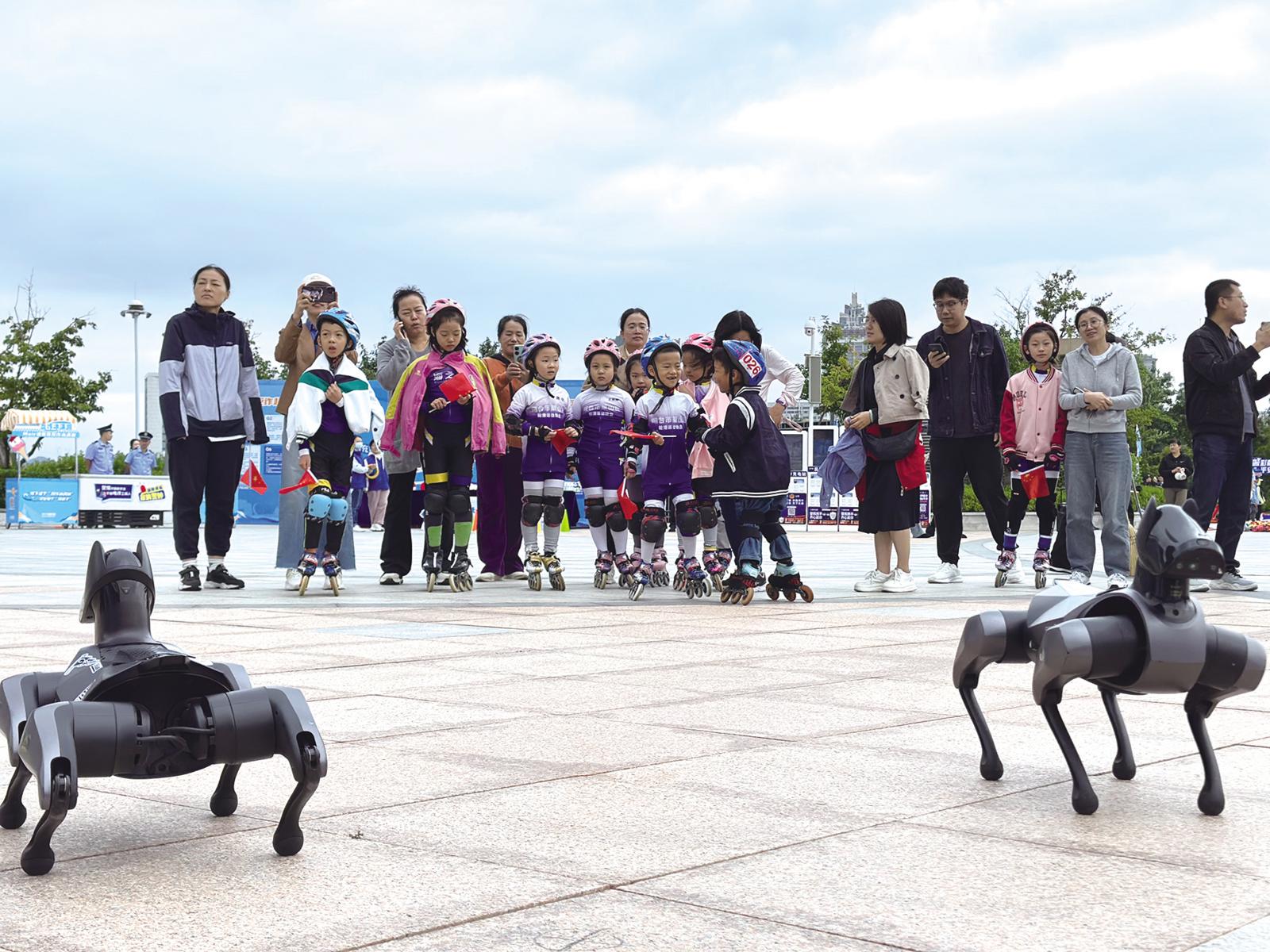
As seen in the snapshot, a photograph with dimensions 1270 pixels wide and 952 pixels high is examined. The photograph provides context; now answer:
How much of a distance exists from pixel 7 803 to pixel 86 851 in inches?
10.7

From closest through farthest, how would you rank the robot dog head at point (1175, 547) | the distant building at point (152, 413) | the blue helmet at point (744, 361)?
1. the robot dog head at point (1175, 547)
2. the blue helmet at point (744, 361)
3. the distant building at point (152, 413)

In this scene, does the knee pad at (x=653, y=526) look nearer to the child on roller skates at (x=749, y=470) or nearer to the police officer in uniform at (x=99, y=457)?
the child on roller skates at (x=749, y=470)

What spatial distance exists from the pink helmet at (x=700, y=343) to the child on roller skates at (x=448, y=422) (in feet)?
4.57

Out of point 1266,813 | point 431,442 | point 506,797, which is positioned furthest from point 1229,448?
point 506,797

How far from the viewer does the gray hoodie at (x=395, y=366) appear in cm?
1087

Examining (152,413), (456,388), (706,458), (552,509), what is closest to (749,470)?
(706,458)

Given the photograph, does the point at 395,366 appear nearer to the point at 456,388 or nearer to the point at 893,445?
the point at 456,388

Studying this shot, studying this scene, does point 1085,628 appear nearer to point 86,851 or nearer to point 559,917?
point 559,917

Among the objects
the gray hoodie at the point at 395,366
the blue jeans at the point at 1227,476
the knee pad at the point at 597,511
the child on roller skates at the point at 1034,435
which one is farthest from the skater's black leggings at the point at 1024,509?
the gray hoodie at the point at 395,366

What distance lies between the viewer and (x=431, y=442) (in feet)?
33.4

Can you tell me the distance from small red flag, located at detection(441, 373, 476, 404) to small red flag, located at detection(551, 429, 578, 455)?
0.76 meters

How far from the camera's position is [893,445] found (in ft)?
33.0

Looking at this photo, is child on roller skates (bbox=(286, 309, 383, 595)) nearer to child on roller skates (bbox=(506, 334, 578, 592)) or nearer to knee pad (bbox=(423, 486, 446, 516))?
knee pad (bbox=(423, 486, 446, 516))

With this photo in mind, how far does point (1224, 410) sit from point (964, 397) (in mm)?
1753
